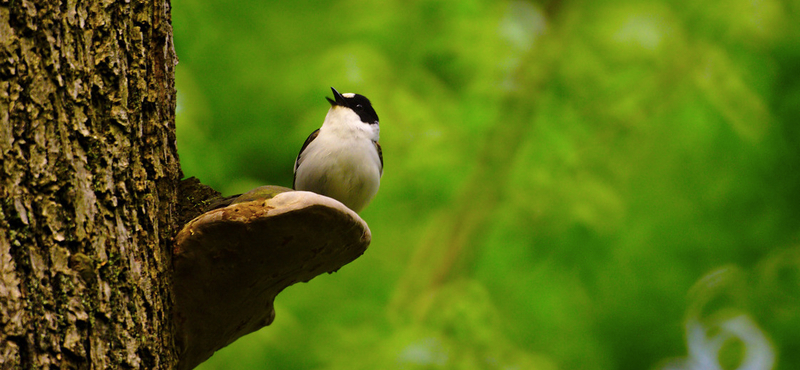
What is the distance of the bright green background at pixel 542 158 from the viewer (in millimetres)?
4160

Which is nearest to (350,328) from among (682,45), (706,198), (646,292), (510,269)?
(510,269)

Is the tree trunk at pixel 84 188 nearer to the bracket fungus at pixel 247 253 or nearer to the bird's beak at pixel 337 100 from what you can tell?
the bracket fungus at pixel 247 253

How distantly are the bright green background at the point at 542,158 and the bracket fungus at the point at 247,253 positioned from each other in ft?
6.18

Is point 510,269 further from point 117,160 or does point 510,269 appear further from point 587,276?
point 117,160

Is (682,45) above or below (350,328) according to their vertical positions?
above

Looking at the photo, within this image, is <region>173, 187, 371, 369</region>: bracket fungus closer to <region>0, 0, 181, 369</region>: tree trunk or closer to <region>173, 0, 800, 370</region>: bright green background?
<region>0, 0, 181, 369</region>: tree trunk

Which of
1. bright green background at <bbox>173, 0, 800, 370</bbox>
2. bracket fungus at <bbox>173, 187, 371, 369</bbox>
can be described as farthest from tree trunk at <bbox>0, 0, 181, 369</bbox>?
bright green background at <bbox>173, 0, 800, 370</bbox>

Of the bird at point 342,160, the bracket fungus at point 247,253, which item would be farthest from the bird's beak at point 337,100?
the bracket fungus at point 247,253

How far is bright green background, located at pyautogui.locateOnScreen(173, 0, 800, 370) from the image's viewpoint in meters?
4.16

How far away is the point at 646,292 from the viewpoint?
4621 millimetres

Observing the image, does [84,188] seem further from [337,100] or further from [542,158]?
[542,158]

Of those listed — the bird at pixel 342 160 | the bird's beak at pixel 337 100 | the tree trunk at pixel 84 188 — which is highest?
the bird's beak at pixel 337 100

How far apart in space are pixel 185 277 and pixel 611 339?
3.42 meters

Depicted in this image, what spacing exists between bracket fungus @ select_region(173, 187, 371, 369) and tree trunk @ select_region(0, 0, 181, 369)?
0.08 metres
